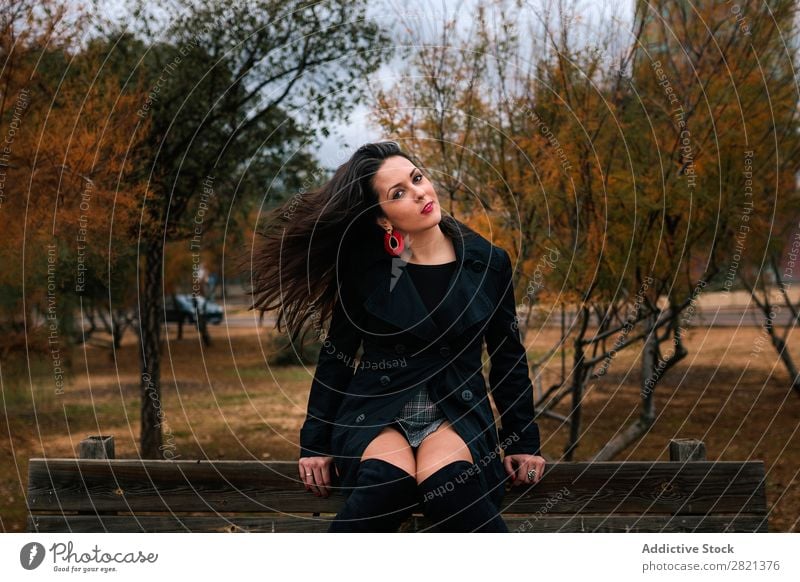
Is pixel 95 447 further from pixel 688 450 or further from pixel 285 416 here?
pixel 285 416

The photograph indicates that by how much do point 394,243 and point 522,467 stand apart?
91 centimetres

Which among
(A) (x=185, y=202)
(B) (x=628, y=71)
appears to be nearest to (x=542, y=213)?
(B) (x=628, y=71)

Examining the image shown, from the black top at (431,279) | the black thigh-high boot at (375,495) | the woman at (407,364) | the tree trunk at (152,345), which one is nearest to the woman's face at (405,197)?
the woman at (407,364)

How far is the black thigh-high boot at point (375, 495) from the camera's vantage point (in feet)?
8.47

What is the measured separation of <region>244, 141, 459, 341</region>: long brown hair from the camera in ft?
9.44

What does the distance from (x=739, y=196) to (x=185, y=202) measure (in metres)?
4.25

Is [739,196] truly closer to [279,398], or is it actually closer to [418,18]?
[418,18]

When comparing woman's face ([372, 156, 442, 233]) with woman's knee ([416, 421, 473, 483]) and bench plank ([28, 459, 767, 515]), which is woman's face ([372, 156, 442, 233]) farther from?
bench plank ([28, 459, 767, 515])

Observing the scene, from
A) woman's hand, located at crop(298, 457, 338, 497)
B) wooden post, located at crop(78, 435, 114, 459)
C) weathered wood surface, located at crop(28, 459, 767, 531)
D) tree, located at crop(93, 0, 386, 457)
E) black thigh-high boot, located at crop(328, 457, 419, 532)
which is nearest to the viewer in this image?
black thigh-high boot, located at crop(328, 457, 419, 532)

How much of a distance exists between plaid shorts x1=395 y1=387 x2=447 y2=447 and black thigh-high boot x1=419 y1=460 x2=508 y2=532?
0.52ft

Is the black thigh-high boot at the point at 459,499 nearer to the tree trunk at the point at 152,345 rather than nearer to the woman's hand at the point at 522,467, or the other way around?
the woman's hand at the point at 522,467

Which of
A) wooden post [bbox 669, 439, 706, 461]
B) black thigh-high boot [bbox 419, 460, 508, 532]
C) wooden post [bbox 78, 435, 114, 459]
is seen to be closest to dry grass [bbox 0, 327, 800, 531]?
wooden post [bbox 78, 435, 114, 459]

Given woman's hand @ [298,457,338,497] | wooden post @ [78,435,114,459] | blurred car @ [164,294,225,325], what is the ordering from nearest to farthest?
1. woman's hand @ [298,457,338,497]
2. wooden post @ [78,435,114,459]
3. blurred car @ [164,294,225,325]

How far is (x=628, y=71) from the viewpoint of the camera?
17.6ft
